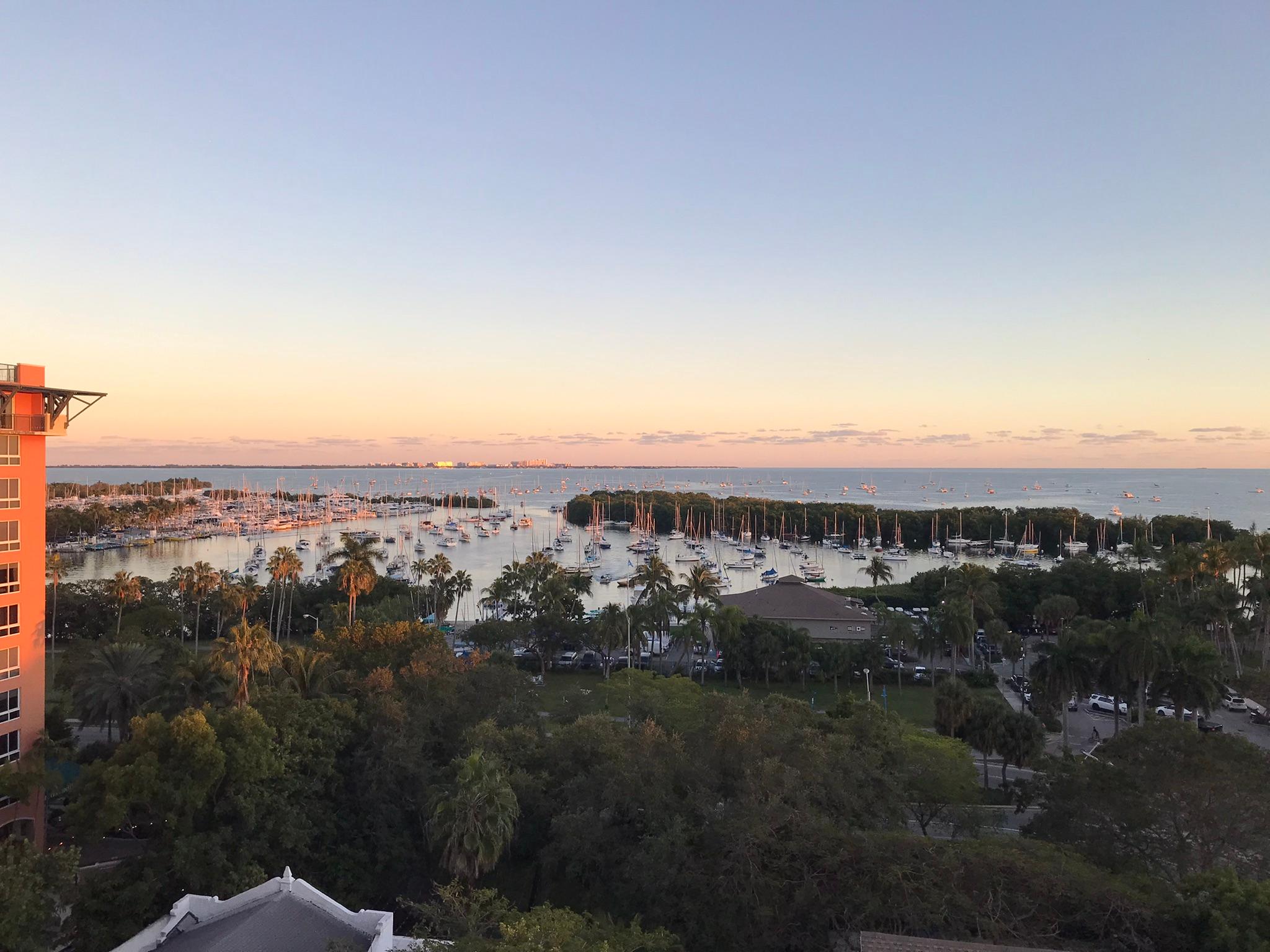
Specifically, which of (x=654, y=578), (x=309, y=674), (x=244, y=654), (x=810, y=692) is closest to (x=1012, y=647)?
(x=810, y=692)

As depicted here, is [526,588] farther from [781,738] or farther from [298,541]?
[298,541]

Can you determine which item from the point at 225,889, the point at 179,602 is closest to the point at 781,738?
the point at 225,889

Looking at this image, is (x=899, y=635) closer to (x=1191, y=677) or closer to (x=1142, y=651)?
(x=1142, y=651)

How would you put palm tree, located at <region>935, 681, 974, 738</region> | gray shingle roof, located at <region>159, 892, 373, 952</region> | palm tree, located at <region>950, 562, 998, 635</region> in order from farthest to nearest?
palm tree, located at <region>950, 562, 998, 635</region> < palm tree, located at <region>935, 681, 974, 738</region> < gray shingle roof, located at <region>159, 892, 373, 952</region>

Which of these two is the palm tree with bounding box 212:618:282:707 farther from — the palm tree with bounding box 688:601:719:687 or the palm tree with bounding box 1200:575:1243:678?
the palm tree with bounding box 1200:575:1243:678

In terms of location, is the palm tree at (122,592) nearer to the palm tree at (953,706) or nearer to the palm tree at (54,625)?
the palm tree at (54,625)

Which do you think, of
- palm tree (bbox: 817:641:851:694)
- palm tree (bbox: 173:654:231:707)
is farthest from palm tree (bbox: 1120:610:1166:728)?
palm tree (bbox: 173:654:231:707)
